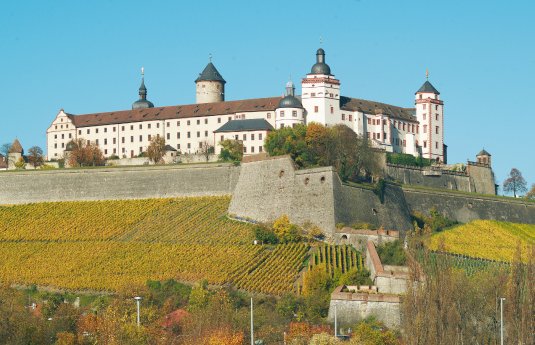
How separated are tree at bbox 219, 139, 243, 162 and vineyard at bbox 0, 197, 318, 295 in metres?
6.56

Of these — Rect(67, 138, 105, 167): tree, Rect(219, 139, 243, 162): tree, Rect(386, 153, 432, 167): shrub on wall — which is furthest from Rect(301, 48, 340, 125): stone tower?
Rect(67, 138, 105, 167): tree

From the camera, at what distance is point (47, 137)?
383 feet

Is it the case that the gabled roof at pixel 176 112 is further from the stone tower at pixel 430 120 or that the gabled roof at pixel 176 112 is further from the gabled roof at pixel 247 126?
the stone tower at pixel 430 120

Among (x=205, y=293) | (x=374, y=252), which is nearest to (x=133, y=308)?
(x=205, y=293)

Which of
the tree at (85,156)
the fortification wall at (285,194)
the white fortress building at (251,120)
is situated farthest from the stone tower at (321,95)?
the tree at (85,156)

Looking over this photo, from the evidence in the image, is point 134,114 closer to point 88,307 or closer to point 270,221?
point 270,221

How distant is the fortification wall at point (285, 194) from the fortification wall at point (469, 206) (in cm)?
954

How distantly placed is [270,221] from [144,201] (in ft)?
42.3

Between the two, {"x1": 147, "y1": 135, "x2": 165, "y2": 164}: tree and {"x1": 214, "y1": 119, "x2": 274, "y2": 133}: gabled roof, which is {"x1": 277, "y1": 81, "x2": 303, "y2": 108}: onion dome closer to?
{"x1": 214, "y1": 119, "x2": 274, "y2": 133}: gabled roof

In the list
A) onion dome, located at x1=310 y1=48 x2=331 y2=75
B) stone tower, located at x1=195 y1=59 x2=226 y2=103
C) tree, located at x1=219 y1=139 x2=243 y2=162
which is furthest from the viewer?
stone tower, located at x1=195 y1=59 x2=226 y2=103

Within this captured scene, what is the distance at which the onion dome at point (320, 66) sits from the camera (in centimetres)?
10375

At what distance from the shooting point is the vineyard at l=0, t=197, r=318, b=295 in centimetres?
7594

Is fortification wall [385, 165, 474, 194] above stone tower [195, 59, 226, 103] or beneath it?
beneath

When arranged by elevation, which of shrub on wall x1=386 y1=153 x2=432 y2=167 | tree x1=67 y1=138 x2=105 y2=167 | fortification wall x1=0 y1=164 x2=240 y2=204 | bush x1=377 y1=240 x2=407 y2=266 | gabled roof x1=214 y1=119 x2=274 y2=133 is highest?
gabled roof x1=214 y1=119 x2=274 y2=133
